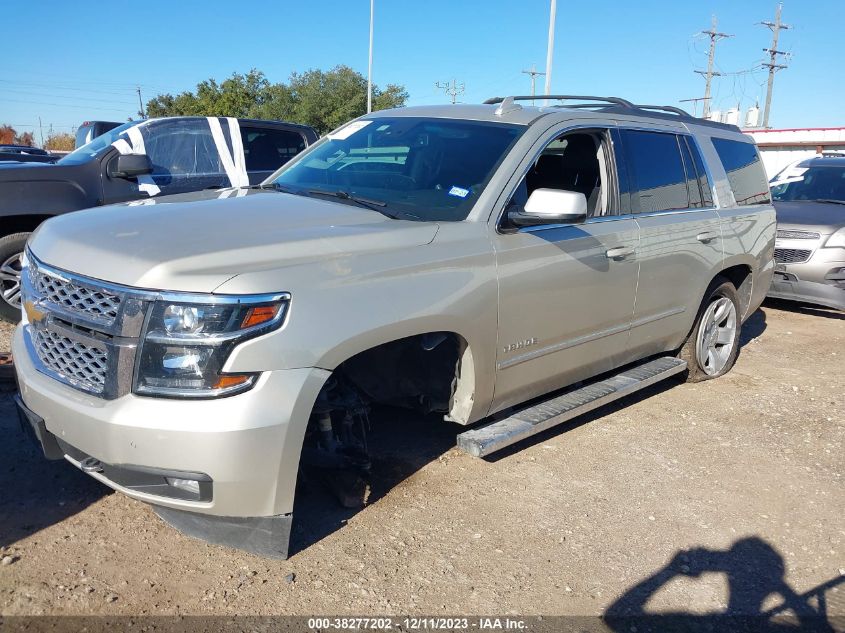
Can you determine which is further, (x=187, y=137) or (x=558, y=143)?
(x=187, y=137)

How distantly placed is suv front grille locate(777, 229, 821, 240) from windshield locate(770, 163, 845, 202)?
1.42m

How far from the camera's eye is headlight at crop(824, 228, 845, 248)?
26.3ft

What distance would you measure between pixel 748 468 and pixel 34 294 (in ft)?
13.2

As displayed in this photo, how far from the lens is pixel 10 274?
6.11 metres

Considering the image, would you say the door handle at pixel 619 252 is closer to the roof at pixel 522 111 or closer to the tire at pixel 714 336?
the roof at pixel 522 111

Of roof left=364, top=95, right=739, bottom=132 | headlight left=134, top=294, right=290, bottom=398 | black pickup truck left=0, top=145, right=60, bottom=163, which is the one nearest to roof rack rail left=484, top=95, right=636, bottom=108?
roof left=364, top=95, right=739, bottom=132

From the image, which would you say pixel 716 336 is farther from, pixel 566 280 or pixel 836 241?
pixel 836 241

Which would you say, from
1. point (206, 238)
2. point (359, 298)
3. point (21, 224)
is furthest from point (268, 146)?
point (359, 298)

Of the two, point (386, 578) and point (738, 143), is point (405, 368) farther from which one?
point (738, 143)

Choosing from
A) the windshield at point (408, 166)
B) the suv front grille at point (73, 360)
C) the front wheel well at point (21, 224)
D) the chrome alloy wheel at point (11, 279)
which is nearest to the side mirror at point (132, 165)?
the front wheel well at point (21, 224)

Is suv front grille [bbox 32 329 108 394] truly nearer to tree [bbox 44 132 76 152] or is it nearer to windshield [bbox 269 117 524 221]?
windshield [bbox 269 117 524 221]

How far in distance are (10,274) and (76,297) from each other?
3931 millimetres

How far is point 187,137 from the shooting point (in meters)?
Result: 7.22

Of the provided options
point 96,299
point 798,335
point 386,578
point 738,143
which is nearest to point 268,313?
point 96,299
